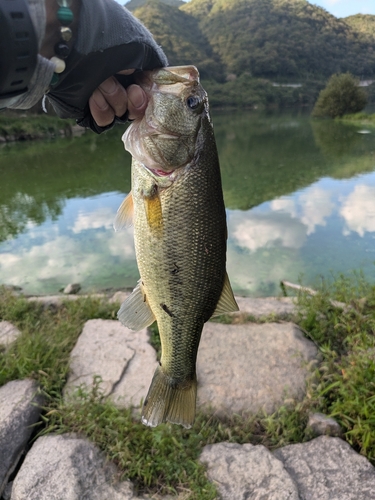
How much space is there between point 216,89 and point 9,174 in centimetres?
6651

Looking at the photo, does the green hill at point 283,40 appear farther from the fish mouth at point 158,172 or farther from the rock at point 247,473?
the fish mouth at point 158,172

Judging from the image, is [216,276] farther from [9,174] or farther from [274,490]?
[9,174]

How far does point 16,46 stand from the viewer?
3.98 ft

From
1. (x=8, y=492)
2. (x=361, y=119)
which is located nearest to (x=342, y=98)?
(x=361, y=119)

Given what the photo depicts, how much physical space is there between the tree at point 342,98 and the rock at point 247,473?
4252 centimetres

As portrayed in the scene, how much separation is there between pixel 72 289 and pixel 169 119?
4252mm

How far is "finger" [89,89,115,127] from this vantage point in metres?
1.56

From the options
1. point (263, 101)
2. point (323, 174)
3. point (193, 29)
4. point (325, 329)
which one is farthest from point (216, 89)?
point (325, 329)

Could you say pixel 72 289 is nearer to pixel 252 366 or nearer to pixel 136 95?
pixel 252 366

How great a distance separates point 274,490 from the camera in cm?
212

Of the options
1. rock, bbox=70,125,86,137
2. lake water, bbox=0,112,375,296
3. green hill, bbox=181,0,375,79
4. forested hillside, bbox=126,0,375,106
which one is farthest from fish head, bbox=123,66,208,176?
green hill, bbox=181,0,375,79

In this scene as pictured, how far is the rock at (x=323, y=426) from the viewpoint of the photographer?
2.54 metres

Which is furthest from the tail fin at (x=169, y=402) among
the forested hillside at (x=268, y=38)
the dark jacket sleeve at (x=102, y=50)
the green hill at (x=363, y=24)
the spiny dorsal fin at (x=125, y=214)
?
the green hill at (x=363, y=24)

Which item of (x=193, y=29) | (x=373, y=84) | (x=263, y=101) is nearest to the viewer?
(x=263, y=101)
